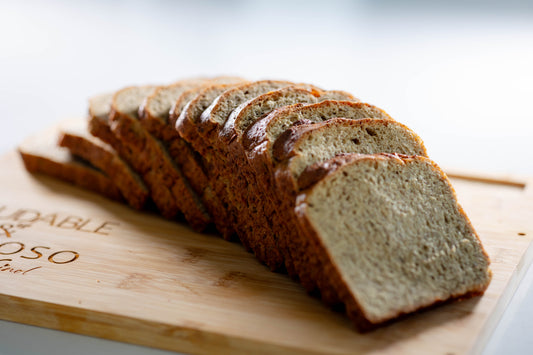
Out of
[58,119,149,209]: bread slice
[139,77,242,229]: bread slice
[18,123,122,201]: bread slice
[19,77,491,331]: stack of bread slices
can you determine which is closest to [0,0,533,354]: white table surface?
[18,123,122,201]: bread slice

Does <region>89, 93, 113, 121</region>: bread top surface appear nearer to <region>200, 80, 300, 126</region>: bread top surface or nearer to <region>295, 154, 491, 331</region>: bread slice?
<region>200, 80, 300, 126</region>: bread top surface

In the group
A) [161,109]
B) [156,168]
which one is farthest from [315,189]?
[161,109]

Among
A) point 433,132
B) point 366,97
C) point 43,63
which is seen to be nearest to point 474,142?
point 433,132

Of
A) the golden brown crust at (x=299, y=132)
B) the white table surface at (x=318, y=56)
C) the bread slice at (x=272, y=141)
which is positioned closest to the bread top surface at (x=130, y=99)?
the bread slice at (x=272, y=141)

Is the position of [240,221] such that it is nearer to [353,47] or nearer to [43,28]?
[353,47]

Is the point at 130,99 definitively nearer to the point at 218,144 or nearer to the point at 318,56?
the point at 218,144

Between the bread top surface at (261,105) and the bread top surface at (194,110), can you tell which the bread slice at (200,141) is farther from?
the bread top surface at (261,105)
